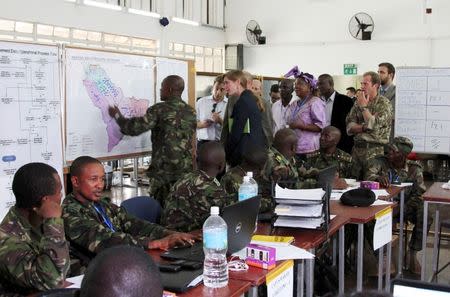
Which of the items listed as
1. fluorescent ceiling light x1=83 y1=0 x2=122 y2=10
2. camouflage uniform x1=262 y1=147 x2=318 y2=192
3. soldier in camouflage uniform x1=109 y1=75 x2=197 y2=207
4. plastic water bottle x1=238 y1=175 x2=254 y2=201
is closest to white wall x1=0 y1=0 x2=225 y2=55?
fluorescent ceiling light x1=83 y1=0 x2=122 y2=10

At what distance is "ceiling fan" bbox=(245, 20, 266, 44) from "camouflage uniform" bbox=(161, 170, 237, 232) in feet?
33.5

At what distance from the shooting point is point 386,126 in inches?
199

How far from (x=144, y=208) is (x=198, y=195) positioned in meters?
0.47

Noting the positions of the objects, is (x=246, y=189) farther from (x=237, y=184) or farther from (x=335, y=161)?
(x=335, y=161)

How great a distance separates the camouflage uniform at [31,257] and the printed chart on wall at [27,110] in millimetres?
1474

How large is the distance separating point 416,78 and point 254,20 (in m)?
7.04

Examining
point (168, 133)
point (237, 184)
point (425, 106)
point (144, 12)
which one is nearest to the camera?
point (237, 184)

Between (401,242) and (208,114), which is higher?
(208,114)

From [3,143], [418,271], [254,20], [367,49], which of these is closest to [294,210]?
[3,143]

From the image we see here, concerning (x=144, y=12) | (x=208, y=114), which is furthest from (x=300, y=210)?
(x=144, y=12)

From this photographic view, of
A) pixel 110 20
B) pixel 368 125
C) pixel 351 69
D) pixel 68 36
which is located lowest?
pixel 368 125

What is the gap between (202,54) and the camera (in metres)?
12.8

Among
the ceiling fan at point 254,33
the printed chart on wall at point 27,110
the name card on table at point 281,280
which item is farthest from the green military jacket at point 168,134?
the ceiling fan at point 254,33

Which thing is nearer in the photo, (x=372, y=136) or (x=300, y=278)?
(x=300, y=278)
